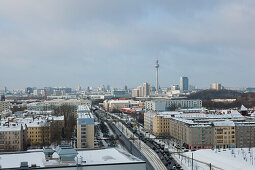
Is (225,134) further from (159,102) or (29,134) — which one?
(159,102)

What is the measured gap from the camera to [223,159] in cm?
1700

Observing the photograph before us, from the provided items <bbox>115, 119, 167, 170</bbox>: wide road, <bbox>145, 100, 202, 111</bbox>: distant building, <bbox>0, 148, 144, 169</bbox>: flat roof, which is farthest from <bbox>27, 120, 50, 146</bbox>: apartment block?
<bbox>145, 100, 202, 111</bbox>: distant building

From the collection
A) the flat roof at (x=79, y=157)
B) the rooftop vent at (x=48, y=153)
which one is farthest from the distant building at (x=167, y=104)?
the rooftop vent at (x=48, y=153)

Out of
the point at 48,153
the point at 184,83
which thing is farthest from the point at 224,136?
the point at 184,83

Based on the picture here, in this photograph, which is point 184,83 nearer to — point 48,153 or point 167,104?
point 167,104

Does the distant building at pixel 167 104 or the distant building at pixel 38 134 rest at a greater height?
the distant building at pixel 167 104

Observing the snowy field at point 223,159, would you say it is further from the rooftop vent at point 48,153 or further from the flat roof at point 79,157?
the rooftop vent at point 48,153

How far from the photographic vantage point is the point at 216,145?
2167 cm

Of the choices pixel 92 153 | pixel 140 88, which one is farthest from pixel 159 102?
pixel 140 88

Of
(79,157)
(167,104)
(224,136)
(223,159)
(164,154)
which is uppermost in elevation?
(79,157)

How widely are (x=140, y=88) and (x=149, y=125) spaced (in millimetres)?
90525

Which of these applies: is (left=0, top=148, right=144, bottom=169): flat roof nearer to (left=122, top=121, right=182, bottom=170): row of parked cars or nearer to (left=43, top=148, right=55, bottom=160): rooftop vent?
(left=43, top=148, right=55, bottom=160): rooftop vent

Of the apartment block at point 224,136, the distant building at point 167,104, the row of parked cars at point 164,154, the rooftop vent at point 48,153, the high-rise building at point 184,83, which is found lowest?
the row of parked cars at point 164,154

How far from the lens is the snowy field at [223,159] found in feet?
51.3
